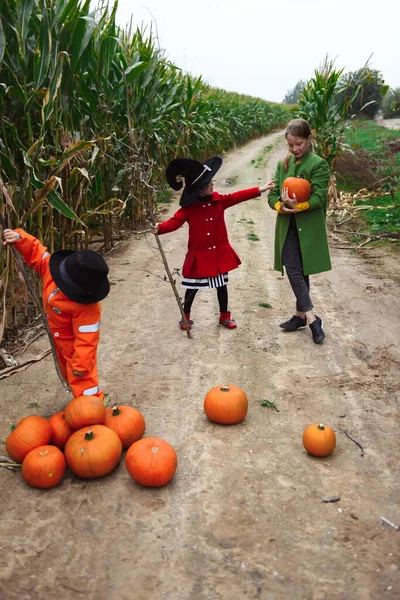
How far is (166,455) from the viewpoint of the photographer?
2.81m

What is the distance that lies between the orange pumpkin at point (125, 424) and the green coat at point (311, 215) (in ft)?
7.41

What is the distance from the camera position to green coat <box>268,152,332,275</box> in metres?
4.48

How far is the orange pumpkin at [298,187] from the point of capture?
444 centimetres

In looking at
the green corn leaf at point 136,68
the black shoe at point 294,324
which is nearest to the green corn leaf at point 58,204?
the black shoe at point 294,324

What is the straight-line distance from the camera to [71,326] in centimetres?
331

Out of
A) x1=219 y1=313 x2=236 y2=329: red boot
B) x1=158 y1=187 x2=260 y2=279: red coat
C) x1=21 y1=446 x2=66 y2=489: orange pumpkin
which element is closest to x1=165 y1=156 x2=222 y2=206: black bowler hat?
x1=158 y1=187 x2=260 y2=279: red coat

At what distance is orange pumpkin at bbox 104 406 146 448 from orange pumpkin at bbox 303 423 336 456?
1024 millimetres

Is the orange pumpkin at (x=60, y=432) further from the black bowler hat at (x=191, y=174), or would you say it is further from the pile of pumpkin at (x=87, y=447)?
the black bowler hat at (x=191, y=174)

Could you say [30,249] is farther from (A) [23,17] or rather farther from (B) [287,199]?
(B) [287,199]

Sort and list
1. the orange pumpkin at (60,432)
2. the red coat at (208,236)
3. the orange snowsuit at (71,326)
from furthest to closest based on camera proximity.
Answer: the red coat at (208,236) < the orange snowsuit at (71,326) < the orange pumpkin at (60,432)

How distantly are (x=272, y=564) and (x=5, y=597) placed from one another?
3.77ft

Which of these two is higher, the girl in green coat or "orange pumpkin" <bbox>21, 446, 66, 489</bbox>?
the girl in green coat

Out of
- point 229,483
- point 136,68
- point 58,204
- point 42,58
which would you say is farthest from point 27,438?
point 136,68

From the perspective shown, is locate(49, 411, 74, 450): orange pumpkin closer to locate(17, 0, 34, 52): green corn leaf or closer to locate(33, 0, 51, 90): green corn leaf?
locate(33, 0, 51, 90): green corn leaf
